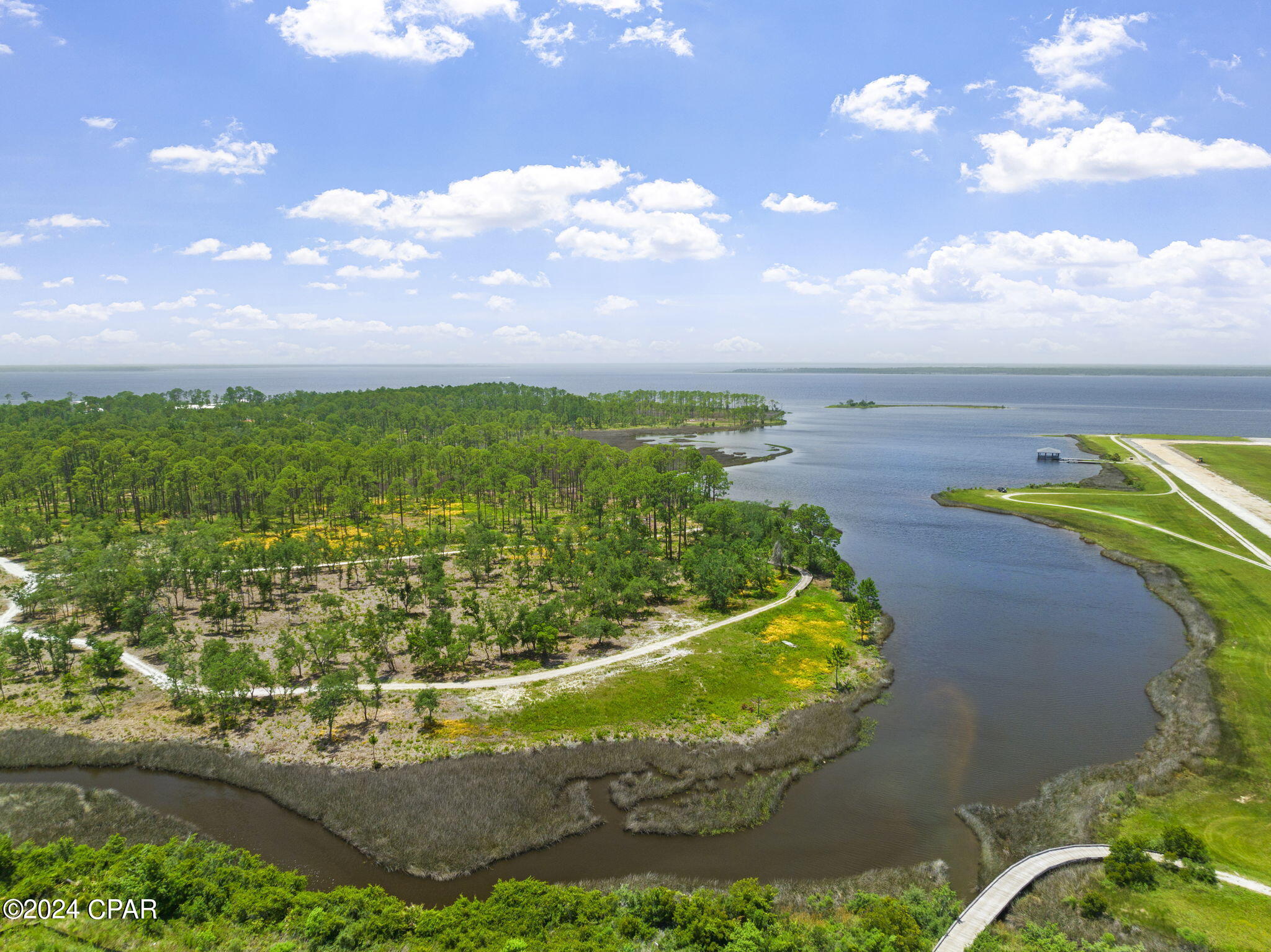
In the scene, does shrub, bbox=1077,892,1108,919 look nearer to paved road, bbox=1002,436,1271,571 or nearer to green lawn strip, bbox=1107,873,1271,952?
green lawn strip, bbox=1107,873,1271,952

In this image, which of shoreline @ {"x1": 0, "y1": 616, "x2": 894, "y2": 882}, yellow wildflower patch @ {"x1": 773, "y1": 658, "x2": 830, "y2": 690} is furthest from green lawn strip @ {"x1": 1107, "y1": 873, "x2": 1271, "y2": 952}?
yellow wildflower patch @ {"x1": 773, "y1": 658, "x2": 830, "y2": 690}

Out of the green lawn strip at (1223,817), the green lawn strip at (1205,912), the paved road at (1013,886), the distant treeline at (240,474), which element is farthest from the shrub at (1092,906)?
the distant treeline at (240,474)

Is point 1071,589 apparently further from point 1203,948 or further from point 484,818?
point 484,818

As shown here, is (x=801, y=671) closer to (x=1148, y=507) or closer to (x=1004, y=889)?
(x=1004, y=889)

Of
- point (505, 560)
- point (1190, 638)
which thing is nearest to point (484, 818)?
point (505, 560)

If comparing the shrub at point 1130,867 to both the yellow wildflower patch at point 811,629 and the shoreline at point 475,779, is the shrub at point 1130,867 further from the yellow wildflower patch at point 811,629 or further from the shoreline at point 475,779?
the yellow wildflower patch at point 811,629

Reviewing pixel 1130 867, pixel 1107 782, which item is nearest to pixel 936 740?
pixel 1107 782
